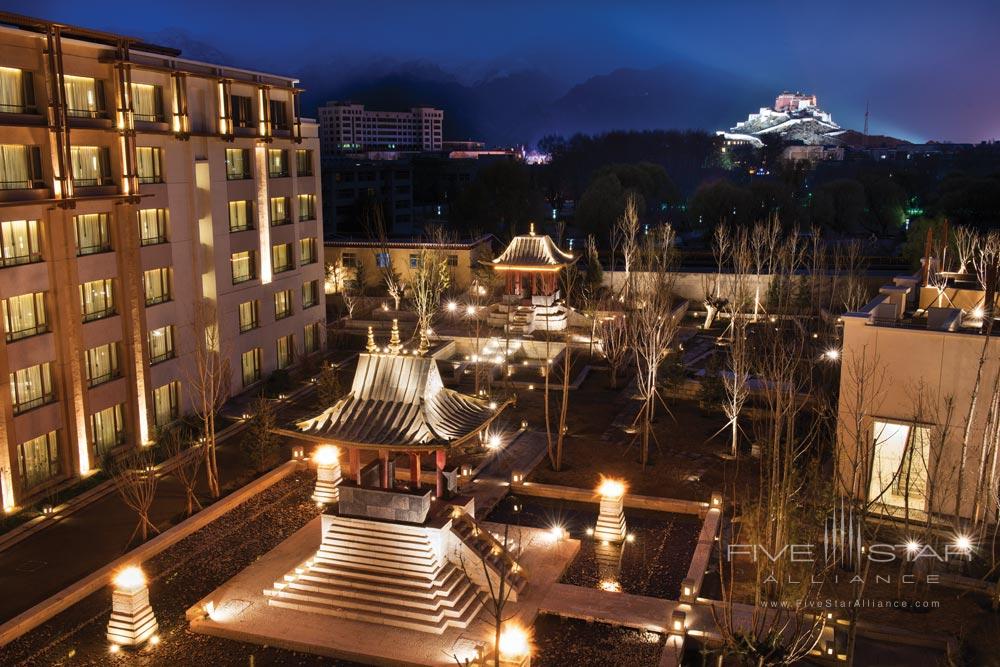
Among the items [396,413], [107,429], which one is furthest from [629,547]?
[107,429]

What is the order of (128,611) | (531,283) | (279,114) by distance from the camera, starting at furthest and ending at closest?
(531,283) < (279,114) < (128,611)

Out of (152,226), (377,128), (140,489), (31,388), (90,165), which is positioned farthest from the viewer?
(377,128)

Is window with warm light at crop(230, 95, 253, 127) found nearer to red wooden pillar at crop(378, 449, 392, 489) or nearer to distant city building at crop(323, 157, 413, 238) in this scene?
red wooden pillar at crop(378, 449, 392, 489)

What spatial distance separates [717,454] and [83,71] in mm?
21531

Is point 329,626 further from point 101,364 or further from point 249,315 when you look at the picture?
point 249,315

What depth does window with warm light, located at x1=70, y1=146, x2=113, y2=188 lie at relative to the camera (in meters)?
24.0

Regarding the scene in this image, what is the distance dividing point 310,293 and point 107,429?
1354cm

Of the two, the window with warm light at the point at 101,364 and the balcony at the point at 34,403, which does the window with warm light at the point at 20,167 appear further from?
the balcony at the point at 34,403

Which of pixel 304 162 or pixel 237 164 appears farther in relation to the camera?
pixel 304 162

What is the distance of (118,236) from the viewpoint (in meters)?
25.1

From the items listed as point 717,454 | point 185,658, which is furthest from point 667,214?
point 185,658

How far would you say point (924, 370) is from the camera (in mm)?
19266

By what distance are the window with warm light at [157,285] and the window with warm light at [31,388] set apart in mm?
4755

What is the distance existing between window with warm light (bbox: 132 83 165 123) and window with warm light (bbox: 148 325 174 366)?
6824mm
